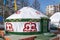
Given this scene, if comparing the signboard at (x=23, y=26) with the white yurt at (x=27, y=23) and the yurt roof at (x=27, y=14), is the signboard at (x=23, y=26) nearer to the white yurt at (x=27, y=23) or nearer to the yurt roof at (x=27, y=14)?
the white yurt at (x=27, y=23)

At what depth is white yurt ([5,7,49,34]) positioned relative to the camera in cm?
1627

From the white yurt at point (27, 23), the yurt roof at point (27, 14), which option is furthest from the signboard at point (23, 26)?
the yurt roof at point (27, 14)

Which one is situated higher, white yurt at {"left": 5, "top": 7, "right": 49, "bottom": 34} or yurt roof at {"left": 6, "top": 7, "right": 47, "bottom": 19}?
yurt roof at {"left": 6, "top": 7, "right": 47, "bottom": 19}

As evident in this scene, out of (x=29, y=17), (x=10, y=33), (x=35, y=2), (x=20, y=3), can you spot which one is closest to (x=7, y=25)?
(x=10, y=33)

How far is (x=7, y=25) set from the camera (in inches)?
663

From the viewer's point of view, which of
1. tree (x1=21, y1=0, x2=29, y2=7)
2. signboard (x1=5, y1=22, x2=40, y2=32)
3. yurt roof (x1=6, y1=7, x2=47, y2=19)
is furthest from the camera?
A: tree (x1=21, y1=0, x2=29, y2=7)

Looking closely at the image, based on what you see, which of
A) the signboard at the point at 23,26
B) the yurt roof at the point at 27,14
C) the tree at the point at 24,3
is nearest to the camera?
the signboard at the point at 23,26

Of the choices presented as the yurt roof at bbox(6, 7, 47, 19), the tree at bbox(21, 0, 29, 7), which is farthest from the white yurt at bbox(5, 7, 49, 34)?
the tree at bbox(21, 0, 29, 7)

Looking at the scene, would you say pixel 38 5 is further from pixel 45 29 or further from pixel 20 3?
pixel 45 29

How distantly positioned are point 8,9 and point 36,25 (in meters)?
28.9

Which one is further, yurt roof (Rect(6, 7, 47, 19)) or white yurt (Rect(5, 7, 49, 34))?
yurt roof (Rect(6, 7, 47, 19))

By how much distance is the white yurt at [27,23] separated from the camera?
53.4 feet

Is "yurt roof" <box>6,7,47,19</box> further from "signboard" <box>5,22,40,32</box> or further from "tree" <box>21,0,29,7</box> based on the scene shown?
"tree" <box>21,0,29,7</box>

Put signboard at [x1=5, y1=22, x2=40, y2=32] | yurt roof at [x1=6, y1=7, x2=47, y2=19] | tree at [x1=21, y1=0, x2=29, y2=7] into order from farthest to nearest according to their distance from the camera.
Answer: tree at [x1=21, y1=0, x2=29, y2=7], yurt roof at [x1=6, y1=7, x2=47, y2=19], signboard at [x1=5, y1=22, x2=40, y2=32]
